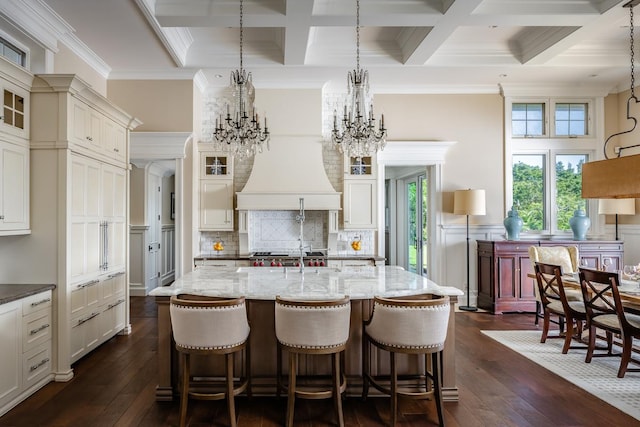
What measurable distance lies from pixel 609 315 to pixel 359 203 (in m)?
3.39

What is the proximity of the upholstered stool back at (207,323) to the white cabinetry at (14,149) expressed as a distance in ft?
5.73

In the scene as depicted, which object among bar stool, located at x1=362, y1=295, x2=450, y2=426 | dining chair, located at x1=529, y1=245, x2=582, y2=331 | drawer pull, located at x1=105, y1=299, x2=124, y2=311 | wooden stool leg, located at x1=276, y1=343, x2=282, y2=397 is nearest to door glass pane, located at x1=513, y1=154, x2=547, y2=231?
dining chair, located at x1=529, y1=245, x2=582, y2=331

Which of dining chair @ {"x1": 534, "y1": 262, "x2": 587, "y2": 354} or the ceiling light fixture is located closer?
the ceiling light fixture

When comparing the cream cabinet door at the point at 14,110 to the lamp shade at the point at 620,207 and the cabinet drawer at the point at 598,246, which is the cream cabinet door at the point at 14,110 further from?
the lamp shade at the point at 620,207

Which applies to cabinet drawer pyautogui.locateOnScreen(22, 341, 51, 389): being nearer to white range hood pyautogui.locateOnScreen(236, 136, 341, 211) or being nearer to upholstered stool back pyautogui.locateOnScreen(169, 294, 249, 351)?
upholstered stool back pyautogui.locateOnScreen(169, 294, 249, 351)

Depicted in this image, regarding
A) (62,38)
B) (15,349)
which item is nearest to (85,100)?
(62,38)

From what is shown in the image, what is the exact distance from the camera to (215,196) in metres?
5.96

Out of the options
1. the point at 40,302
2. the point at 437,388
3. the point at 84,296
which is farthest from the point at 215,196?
the point at 437,388

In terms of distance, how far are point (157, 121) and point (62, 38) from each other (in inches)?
60.5

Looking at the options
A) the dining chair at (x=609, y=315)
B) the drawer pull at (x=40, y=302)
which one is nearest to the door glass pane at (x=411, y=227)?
the dining chair at (x=609, y=315)

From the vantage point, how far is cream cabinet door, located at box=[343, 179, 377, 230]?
600 cm

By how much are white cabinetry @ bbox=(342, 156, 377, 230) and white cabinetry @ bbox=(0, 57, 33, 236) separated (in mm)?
3990

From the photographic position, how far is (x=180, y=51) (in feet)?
16.4

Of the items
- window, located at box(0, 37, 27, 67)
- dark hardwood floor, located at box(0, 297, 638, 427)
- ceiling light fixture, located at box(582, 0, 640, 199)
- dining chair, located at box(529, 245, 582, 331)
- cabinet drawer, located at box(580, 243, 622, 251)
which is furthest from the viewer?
cabinet drawer, located at box(580, 243, 622, 251)
